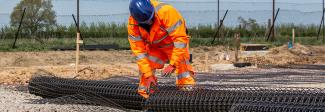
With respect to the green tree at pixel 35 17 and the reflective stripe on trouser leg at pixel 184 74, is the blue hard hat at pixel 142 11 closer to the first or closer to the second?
the reflective stripe on trouser leg at pixel 184 74

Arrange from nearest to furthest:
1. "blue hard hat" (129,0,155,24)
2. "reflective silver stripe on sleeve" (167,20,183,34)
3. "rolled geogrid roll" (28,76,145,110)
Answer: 1. "reflective silver stripe on sleeve" (167,20,183,34)
2. "blue hard hat" (129,0,155,24)
3. "rolled geogrid roll" (28,76,145,110)

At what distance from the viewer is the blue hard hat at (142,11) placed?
27.3 ft

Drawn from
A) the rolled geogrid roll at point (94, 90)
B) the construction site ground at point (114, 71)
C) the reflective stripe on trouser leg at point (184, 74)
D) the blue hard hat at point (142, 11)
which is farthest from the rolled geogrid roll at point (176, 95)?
the blue hard hat at point (142, 11)

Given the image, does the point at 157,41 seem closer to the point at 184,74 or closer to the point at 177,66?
the point at 177,66

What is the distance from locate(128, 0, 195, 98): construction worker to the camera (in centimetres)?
820

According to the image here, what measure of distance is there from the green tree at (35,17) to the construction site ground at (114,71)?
3547mm

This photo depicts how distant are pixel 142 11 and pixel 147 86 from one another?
104 centimetres

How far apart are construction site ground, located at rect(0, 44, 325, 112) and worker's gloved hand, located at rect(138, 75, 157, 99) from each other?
2.07 feet

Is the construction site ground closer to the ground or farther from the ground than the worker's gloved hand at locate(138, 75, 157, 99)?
closer to the ground

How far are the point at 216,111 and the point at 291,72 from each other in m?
10.2

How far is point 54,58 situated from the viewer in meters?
23.2

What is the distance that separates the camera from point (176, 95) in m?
8.73

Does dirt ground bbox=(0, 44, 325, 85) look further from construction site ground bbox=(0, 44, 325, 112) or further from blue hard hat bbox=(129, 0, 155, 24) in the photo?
blue hard hat bbox=(129, 0, 155, 24)

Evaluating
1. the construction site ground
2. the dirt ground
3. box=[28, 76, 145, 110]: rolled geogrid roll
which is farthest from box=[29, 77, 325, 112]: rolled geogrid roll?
the dirt ground
